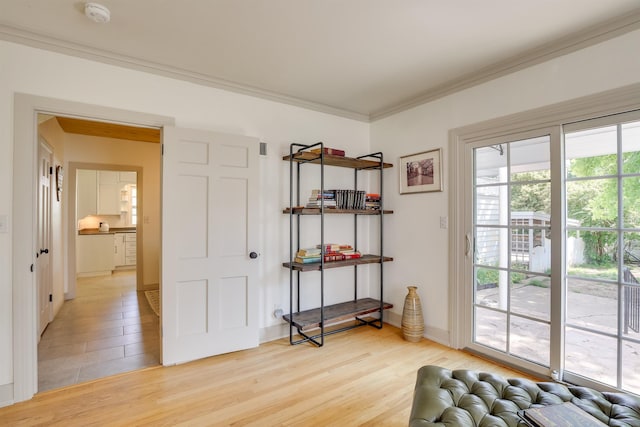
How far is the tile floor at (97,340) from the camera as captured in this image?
256 centimetres

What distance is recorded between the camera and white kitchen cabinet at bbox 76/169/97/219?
696 centimetres

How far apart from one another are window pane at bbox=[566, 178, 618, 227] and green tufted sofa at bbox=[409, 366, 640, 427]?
1.16 m

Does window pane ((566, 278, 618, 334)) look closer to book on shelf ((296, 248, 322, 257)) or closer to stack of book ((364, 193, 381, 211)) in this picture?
stack of book ((364, 193, 381, 211))

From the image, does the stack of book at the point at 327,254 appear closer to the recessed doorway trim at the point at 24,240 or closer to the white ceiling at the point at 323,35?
the white ceiling at the point at 323,35

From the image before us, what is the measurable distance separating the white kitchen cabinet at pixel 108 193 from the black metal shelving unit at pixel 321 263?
600 centimetres

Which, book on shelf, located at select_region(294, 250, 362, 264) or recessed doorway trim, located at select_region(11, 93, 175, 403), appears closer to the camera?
recessed doorway trim, located at select_region(11, 93, 175, 403)

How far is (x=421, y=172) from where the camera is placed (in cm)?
332

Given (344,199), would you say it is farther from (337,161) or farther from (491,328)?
(491,328)

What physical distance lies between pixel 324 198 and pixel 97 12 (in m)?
2.19

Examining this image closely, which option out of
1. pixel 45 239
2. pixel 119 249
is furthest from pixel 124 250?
pixel 45 239

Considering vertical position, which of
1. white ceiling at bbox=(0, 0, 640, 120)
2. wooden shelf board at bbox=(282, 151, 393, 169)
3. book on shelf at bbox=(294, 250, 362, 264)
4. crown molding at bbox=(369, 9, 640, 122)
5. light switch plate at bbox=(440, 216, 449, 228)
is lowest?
book on shelf at bbox=(294, 250, 362, 264)

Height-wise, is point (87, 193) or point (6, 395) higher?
point (87, 193)

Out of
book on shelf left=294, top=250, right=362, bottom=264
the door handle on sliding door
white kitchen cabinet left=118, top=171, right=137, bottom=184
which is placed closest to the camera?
the door handle on sliding door

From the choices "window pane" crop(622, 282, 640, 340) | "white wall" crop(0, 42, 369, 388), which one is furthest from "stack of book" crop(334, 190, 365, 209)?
"window pane" crop(622, 282, 640, 340)
